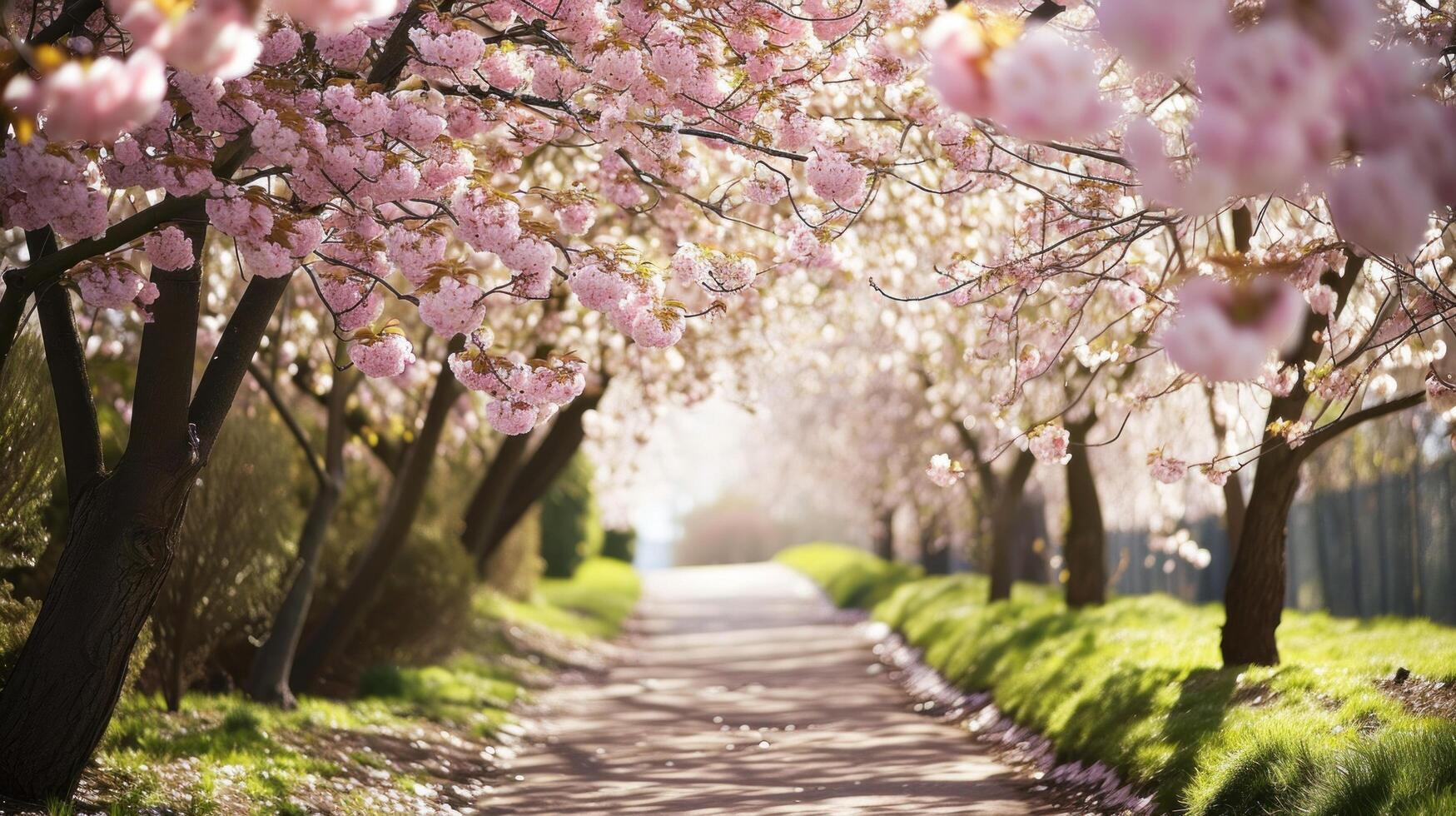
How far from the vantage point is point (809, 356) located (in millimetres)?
22047

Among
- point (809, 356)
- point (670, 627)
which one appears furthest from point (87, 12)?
point (670, 627)

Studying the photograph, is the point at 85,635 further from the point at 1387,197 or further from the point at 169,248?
the point at 1387,197

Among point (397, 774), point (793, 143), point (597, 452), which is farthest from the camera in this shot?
point (597, 452)

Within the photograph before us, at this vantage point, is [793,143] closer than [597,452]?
Yes

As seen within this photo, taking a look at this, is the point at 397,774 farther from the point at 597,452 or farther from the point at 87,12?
the point at 597,452

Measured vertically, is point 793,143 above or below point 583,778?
above

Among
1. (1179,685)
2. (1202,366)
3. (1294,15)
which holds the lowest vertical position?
(1179,685)

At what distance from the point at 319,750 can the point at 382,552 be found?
113 inches

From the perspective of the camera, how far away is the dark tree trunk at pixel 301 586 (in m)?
10.9

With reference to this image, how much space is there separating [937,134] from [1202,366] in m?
4.14

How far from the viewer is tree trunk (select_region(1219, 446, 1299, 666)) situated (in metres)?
9.47

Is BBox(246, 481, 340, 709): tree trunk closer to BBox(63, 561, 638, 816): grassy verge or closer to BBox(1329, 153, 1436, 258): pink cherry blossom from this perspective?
BBox(63, 561, 638, 816): grassy verge

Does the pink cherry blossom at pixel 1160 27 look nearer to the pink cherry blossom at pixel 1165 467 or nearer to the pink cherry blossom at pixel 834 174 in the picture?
the pink cherry blossom at pixel 834 174

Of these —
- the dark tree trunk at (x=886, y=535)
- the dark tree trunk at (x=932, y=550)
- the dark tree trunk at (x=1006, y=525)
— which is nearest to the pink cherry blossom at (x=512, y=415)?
the dark tree trunk at (x=1006, y=525)
